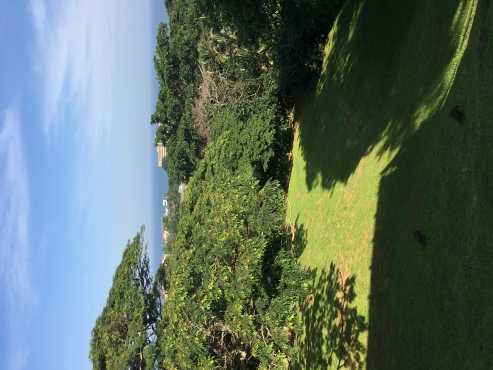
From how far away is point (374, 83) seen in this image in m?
18.3

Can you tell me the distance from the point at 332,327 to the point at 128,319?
880cm

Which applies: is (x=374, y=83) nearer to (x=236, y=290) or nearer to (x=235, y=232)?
(x=235, y=232)

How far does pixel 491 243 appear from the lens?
9023mm

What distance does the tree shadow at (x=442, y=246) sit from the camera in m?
9.31

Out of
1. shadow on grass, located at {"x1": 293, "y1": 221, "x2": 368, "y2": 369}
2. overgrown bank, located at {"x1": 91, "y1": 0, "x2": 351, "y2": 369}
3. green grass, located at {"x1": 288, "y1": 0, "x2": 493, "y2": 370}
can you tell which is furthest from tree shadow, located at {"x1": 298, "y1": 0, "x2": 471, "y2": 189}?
shadow on grass, located at {"x1": 293, "y1": 221, "x2": 368, "y2": 369}

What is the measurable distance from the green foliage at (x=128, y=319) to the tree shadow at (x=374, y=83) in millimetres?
9296

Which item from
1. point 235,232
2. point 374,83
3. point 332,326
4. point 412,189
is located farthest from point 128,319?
point 374,83

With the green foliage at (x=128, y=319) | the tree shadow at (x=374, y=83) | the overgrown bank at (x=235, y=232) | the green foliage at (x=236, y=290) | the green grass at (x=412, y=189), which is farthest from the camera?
the green foliage at (x=128, y=319)

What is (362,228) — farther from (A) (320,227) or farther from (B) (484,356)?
(B) (484,356)

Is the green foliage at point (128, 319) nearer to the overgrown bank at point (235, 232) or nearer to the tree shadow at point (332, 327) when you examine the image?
the overgrown bank at point (235, 232)

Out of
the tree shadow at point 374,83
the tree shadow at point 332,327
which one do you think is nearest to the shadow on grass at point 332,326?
the tree shadow at point 332,327

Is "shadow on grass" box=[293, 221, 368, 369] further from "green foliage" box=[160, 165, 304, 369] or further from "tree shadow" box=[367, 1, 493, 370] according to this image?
"green foliage" box=[160, 165, 304, 369]

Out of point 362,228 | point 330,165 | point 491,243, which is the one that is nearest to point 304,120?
point 330,165

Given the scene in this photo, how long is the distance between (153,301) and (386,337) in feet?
33.6
